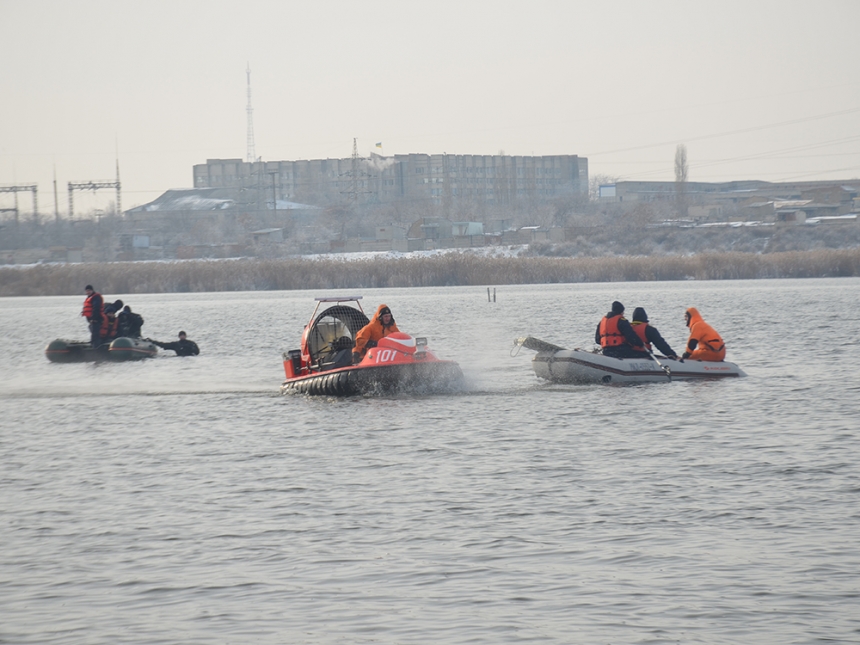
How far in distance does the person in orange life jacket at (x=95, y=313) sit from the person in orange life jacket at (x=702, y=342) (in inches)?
614

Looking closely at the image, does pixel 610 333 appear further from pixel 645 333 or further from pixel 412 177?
pixel 412 177

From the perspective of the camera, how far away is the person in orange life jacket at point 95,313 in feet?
102

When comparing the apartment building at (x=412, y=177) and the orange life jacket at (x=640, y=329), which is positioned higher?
the apartment building at (x=412, y=177)

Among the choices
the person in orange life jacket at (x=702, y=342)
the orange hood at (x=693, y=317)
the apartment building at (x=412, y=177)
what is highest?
the apartment building at (x=412, y=177)

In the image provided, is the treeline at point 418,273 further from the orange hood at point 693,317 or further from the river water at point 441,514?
the orange hood at point 693,317

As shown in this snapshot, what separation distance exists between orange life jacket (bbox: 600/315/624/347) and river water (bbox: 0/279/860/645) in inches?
40.7

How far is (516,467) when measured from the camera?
14.6 meters

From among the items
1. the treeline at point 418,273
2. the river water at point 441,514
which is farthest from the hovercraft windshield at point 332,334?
the treeline at point 418,273

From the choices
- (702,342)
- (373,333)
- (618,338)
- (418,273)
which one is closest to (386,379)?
(373,333)

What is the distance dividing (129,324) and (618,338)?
50.8ft

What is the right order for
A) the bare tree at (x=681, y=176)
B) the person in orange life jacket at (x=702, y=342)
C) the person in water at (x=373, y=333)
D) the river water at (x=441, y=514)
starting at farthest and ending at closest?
1. the bare tree at (x=681, y=176)
2. the person in orange life jacket at (x=702, y=342)
3. the person in water at (x=373, y=333)
4. the river water at (x=441, y=514)

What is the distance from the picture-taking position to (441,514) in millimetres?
11992

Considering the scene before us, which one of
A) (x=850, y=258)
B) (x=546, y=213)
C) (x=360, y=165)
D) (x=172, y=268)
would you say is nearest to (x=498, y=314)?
(x=850, y=258)

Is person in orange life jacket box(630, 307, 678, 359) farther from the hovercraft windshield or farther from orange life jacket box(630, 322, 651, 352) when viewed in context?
the hovercraft windshield
